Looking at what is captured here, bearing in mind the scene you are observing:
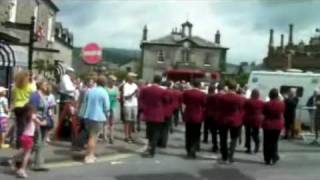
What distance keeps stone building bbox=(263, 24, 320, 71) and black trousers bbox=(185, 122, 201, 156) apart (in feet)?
223

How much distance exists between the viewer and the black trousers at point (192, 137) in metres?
16.9

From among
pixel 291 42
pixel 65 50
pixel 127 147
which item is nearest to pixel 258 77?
pixel 127 147

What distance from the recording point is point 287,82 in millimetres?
32719

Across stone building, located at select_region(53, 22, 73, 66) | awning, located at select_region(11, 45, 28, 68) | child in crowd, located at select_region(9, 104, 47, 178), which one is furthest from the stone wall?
child in crowd, located at select_region(9, 104, 47, 178)

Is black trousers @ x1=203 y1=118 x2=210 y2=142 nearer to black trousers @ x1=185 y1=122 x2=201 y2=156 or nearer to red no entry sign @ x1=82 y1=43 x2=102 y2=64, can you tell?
black trousers @ x1=185 y1=122 x2=201 y2=156

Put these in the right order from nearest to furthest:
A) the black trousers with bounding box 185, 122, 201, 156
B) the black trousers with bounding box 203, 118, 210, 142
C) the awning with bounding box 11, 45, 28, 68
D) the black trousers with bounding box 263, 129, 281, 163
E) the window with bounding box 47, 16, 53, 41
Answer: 1. the black trousers with bounding box 263, 129, 281, 163
2. the black trousers with bounding box 185, 122, 201, 156
3. the black trousers with bounding box 203, 118, 210, 142
4. the awning with bounding box 11, 45, 28, 68
5. the window with bounding box 47, 16, 53, 41

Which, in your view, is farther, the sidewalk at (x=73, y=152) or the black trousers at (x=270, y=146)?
the black trousers at (x=270, y=146)

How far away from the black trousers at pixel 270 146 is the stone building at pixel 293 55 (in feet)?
223

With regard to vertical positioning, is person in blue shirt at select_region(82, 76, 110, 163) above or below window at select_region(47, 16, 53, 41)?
below

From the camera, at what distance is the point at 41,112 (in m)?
13.6

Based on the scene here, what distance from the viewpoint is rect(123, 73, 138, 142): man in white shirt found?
1928 cm

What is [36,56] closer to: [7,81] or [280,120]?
[7,81]

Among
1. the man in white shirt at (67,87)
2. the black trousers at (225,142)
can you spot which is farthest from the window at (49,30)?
the black trousers at (225,142)

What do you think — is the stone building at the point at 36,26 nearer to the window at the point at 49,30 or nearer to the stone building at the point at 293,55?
the window at the point at 49,30
